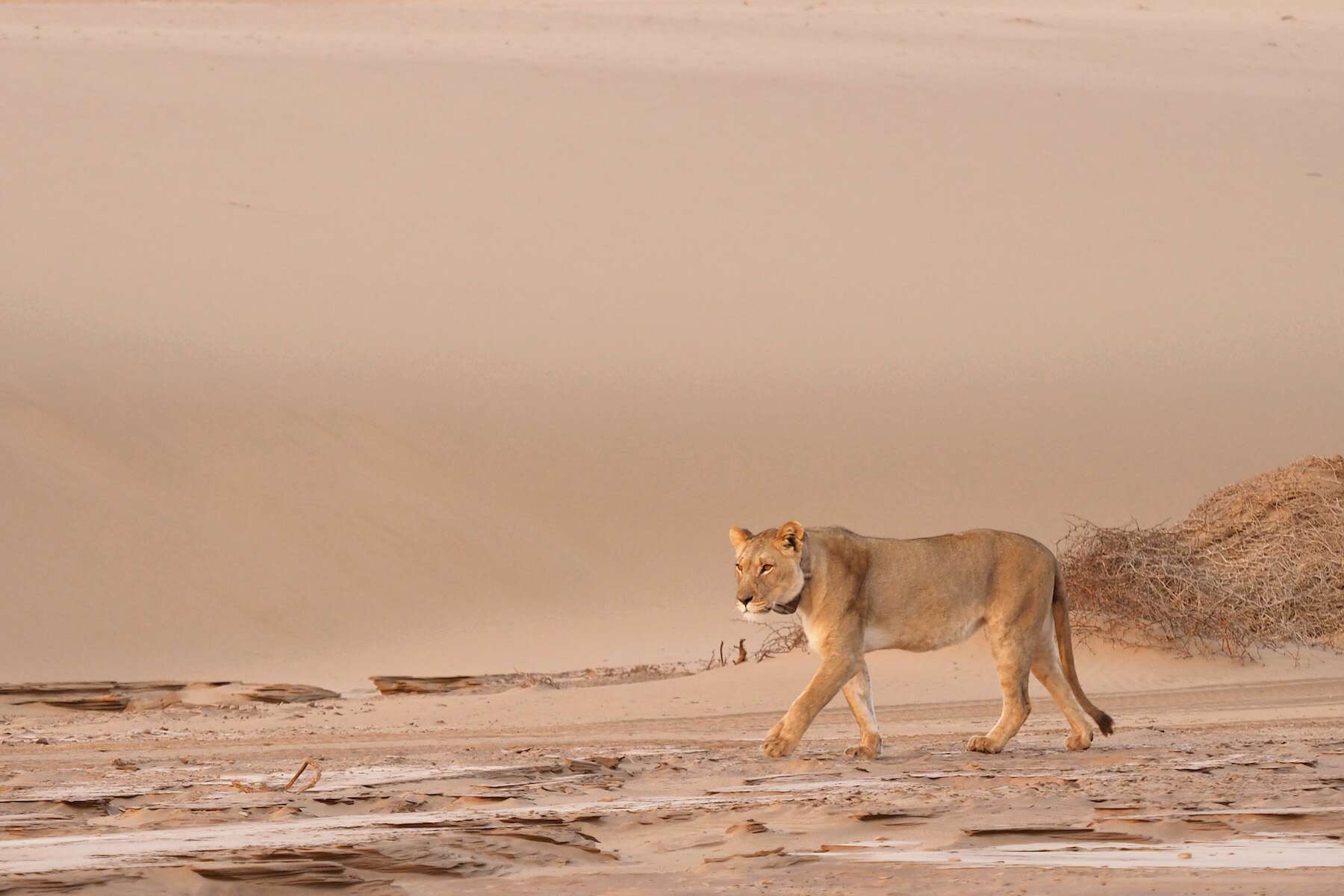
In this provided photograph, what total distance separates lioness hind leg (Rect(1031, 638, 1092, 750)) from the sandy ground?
137 mm

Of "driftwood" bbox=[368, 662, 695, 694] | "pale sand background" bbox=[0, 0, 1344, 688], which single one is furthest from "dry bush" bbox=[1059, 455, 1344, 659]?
"driftwood" bbox=[368, 662, 695, 694]

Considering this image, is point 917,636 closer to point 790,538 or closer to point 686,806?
point 790,538

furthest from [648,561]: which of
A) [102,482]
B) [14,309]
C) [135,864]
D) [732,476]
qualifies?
[135,864]

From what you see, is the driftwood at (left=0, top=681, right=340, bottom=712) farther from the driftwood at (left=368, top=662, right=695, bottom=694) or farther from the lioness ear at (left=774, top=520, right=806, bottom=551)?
the lioness ear at (left=774, top=520, right=806, bottom=551)

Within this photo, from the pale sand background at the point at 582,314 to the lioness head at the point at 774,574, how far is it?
397 cm

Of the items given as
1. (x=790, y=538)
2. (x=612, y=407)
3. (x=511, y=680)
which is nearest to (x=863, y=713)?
(x=790, y=538)

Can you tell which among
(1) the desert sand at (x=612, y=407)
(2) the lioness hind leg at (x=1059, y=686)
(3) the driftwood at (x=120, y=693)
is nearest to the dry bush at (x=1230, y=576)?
(1) the desert sand at (x=612, y=407)

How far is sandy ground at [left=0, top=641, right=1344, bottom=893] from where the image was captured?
5.21 m

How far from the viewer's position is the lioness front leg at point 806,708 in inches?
322

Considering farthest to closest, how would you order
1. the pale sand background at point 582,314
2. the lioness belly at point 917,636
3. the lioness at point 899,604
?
1. the pale sand background at point 582,314
2. the lioness belly at point 917,636
3. the lioness at point 899,604

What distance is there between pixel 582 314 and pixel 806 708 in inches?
716

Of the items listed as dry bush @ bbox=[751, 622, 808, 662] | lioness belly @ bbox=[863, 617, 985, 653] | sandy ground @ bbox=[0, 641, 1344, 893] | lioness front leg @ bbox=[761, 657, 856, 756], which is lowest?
sandy ground @ bbox=[0, 641, 1344, 893]

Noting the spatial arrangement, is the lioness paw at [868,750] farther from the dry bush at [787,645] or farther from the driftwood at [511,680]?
the driftwood at [511,680]

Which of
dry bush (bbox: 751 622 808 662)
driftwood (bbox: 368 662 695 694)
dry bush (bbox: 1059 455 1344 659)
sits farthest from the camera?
dry bush (bbox: 751 622 808 662)
